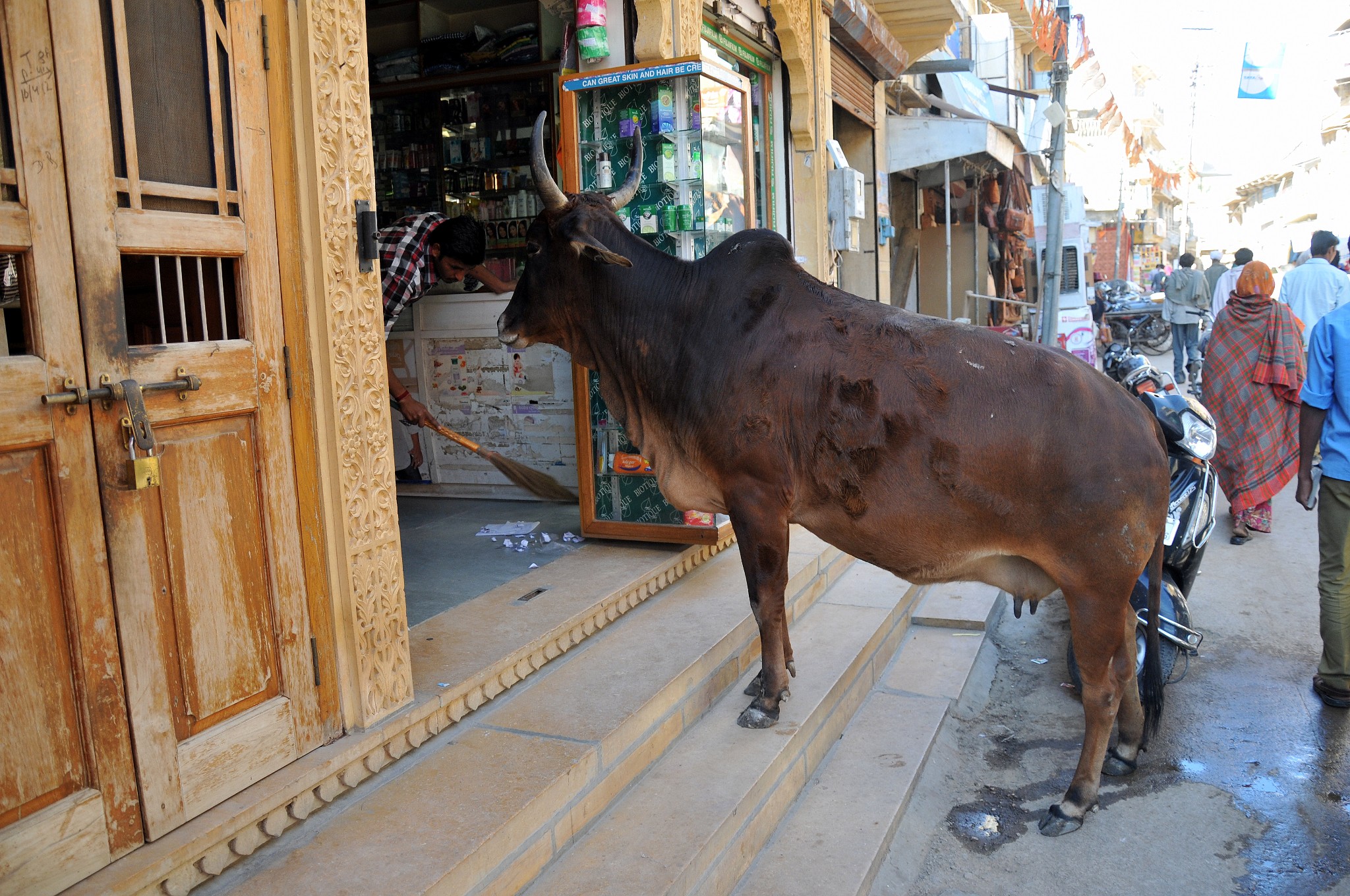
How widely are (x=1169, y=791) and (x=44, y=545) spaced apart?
3598 mm

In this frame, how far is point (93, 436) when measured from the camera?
2.13 meters

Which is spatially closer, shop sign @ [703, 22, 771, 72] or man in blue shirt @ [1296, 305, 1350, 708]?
man in blue shirt @ [1296, 305, 1350, 708]

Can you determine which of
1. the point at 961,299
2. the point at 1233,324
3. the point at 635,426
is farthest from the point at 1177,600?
the point at 961,299

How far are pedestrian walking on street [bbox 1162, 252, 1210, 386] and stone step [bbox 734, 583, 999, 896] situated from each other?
10580 millimetres

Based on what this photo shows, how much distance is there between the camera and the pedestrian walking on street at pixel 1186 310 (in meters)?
13.6

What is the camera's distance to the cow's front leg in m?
3.46

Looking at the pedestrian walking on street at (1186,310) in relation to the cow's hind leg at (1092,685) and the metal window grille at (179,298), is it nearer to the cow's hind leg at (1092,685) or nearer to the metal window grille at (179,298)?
the cow's hind leg at (1092,685)

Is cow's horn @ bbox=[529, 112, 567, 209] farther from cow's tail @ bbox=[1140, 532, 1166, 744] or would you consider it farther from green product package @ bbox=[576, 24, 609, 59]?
cow's tail @ bbox=[1140, 532, 1166, 744]

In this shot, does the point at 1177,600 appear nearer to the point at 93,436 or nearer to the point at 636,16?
the point at 636,16

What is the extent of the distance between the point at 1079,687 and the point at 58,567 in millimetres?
3959

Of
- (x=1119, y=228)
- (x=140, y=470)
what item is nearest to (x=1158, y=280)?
(x=1119, y=228)

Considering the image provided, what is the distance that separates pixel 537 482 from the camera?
18.5ft

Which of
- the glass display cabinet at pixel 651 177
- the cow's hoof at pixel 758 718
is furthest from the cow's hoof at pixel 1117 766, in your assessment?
the glass display cabinet at pixel 651 177

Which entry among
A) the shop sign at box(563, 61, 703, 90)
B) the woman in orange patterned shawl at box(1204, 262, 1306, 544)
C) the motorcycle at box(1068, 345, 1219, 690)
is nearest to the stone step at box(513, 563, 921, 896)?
the motorcycle at box(1068, 345, 1219, 690)
